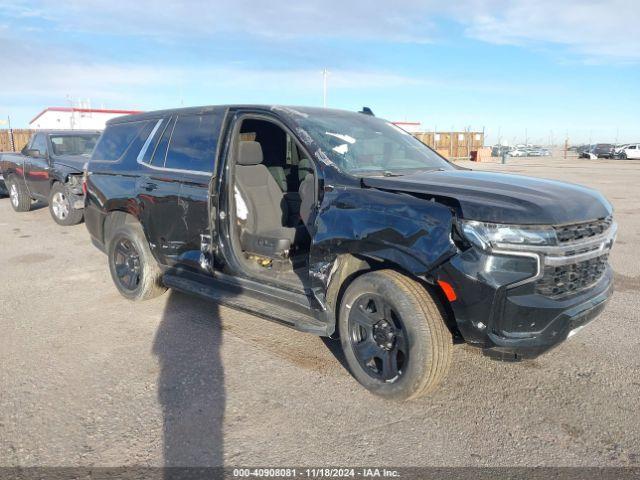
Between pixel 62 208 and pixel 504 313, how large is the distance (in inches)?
371

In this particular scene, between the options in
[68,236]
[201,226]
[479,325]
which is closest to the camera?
[479,325]

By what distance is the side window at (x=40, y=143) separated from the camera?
1046 centimetres

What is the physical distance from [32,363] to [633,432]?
13.6 ft

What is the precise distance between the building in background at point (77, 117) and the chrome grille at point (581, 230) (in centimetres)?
3742

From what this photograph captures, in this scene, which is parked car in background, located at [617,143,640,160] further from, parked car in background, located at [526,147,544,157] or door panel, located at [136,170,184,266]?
door panel, located at [136,170,184,266]

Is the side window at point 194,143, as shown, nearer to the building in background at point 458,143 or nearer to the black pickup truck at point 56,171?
the black pickup truck at point 56,171

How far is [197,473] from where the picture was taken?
2617 mm

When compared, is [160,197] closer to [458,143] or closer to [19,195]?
[19,195]

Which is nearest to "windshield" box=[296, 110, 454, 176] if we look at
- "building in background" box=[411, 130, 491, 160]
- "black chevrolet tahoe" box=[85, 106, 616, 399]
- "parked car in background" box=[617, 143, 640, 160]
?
"black chevrolet tahoe" box=[85, 106, 616, 399]

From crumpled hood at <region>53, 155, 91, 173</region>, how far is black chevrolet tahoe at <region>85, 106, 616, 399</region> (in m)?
4.85

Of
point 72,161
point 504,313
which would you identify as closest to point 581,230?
point 504,313

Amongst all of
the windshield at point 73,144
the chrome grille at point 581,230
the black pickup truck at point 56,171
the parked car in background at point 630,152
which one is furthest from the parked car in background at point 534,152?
the chrome grille at point 581,230

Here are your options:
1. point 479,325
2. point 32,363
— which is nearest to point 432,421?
point 479,325

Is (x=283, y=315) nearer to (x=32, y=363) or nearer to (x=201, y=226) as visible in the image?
(x=201, y=226)
